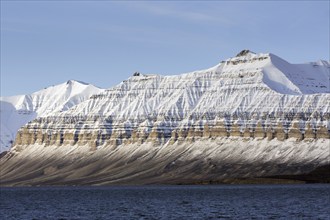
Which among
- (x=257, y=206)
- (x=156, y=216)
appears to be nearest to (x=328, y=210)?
(x=257, y=206)

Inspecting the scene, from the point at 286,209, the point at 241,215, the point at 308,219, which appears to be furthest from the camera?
the point at 286,209

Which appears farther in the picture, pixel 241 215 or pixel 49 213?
pixel 49 213

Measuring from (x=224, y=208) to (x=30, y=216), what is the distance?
39014 mm

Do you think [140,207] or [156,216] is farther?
[140,207]

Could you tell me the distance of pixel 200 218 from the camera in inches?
5930

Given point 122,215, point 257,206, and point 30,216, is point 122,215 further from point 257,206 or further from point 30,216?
point 257,206

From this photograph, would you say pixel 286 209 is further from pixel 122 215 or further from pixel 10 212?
pixel 10 212

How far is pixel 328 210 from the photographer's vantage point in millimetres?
164250

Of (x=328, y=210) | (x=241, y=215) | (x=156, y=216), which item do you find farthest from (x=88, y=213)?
(x=328, y=210)

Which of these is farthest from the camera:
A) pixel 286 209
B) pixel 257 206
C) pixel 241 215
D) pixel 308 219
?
pixel 257 206

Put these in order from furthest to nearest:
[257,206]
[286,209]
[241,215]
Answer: [257,206]
[286,209]
[241,215]

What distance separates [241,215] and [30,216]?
3844 cm

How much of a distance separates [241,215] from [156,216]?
14803 mm

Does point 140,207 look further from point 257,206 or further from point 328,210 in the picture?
point 328,210
